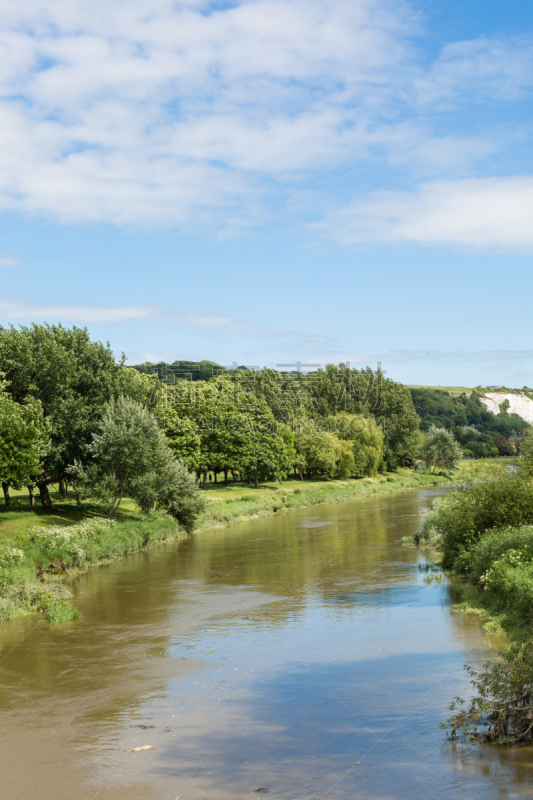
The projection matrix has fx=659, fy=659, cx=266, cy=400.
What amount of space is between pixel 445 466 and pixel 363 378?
2135 cm

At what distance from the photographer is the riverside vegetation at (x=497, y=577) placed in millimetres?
10266

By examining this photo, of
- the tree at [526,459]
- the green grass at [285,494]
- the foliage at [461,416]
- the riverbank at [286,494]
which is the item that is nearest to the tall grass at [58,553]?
the riverbank at [286,494]

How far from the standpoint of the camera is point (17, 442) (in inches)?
1199

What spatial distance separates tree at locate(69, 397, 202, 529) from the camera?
36000mm

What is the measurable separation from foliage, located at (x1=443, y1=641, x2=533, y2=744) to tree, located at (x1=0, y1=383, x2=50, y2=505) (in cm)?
2401

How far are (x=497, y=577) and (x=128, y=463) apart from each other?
73.0 feet

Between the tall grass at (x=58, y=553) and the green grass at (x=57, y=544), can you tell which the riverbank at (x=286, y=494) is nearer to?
the green grass at (x=57, y=544)

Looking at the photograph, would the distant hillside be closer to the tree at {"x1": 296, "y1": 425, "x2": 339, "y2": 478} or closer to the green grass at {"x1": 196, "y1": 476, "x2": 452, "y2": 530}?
the green grass at {"x1": 196, "y1": 476, "x2": 452, "y2": 530}

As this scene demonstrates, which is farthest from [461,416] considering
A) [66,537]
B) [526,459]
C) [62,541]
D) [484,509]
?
[62,541]

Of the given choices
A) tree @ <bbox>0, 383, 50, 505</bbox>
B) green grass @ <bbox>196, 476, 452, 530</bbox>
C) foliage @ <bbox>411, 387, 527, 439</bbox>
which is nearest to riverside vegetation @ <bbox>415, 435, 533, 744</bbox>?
tree @ <bbox>0, 383, 50, 505</bbox>

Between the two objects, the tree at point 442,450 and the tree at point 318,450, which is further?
the tree at point 442,450

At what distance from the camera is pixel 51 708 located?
45.3 ft

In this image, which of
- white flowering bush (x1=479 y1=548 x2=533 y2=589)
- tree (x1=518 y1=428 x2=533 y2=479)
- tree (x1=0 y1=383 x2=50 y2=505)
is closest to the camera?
white flowering bush (x1=479 y1=548 x2=533 y2=589)

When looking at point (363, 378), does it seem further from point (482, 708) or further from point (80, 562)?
point (482, 708)
